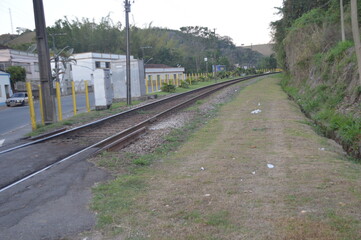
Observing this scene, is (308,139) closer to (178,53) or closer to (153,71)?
(153,71)

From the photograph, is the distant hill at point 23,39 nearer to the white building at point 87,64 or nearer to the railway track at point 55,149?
the white building at point 87,64

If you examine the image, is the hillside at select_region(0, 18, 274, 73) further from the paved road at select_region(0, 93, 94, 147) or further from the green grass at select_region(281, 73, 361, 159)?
the green grass at select_region(281, 73, 361, 159)

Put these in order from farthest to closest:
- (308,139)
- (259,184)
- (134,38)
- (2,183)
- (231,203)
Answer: (134,38), (308,139), (2,183), (259,184), (231,203)

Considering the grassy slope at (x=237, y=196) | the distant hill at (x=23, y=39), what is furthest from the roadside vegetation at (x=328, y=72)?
the distant hill at (x=23, y=39)

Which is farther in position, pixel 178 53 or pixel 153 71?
pixel 178 53

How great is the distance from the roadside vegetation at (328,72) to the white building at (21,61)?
120ft

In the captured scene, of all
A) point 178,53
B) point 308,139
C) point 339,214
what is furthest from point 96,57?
point 339,214

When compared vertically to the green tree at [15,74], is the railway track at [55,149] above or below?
below

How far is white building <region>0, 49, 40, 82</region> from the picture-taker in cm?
5025

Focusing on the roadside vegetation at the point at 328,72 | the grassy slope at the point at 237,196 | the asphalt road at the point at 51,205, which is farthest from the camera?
the roadside vegetation at the point at 328,72

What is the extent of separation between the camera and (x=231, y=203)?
4.88 meters

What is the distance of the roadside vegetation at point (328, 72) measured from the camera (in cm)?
1116

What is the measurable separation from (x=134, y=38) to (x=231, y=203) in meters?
80.7

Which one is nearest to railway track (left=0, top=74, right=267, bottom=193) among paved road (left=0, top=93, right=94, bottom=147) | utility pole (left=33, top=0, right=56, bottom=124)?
paved road (left=0, top=93, right=94, bottom=147)
